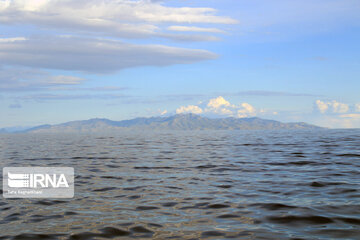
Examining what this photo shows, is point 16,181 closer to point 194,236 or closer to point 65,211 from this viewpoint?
point 65,211

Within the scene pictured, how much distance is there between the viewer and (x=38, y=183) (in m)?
16.1

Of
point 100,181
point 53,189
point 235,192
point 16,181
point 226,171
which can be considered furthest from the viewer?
point 226,171

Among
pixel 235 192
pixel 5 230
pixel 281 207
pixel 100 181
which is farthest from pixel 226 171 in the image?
pixel 5 230

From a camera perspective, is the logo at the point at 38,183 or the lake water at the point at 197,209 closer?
the lake water at the point at 197,209

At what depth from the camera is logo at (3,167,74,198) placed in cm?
1355

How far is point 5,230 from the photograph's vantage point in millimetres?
8789

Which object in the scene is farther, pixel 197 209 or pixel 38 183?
pixel 38 183

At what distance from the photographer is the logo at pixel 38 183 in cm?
1355

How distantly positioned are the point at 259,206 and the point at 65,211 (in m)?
6.43

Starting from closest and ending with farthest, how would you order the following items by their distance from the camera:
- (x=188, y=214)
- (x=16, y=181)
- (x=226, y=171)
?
(x=188, y=214)
(x=16, y=181)
(x=226, y=171)

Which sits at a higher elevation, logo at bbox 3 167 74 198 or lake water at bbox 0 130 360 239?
lake water at bbox 0 130 360 239

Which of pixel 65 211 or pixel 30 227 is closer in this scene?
pixel 30 227

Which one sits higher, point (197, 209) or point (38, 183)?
point (197, 209)

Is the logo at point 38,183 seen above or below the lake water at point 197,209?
below
